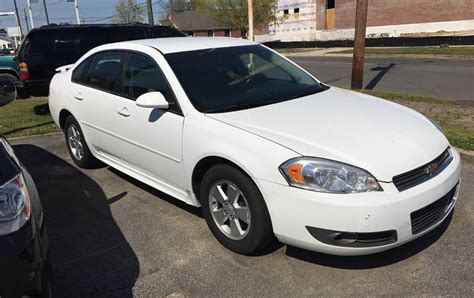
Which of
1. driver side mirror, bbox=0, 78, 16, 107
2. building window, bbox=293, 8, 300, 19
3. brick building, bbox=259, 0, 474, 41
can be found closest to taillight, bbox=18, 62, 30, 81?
driver side mirror, bbox=0, 78, 16, 107

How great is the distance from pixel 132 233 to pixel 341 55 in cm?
2728

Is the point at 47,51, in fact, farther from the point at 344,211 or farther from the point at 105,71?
the point at 344,211

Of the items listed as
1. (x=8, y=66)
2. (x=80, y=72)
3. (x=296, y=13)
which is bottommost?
(x=296, y=13)

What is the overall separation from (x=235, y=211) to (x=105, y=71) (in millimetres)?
2461

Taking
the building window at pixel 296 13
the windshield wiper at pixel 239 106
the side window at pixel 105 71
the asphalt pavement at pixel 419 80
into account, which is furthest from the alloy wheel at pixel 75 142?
the building window at pixel 296 13

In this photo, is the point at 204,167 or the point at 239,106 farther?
the point at 239,106

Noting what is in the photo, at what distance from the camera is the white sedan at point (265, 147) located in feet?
9.82

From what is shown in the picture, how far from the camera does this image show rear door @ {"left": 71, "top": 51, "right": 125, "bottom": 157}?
479cm

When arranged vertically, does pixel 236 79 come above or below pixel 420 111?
above

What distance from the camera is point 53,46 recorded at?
37.0 feet

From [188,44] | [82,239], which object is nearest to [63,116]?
[188,44]

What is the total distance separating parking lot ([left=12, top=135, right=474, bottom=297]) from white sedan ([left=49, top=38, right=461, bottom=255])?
0.26 meters

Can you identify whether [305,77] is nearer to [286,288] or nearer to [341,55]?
[286,288]

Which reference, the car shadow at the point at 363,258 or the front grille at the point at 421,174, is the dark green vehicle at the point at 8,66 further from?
the front grille at the point at 421,174
